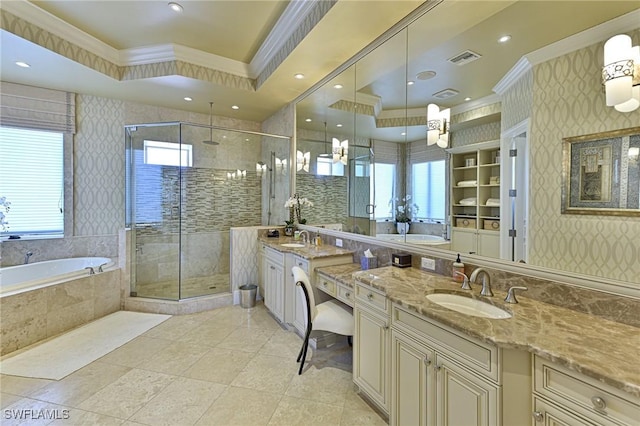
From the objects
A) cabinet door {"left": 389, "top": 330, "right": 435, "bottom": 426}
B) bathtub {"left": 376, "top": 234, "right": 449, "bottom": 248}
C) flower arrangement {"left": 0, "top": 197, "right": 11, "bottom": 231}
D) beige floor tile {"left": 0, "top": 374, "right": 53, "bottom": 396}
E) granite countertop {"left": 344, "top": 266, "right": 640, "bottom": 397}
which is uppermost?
flower arrangement {"left": 0, "top": 197, "right": 11, "bottom": 231}

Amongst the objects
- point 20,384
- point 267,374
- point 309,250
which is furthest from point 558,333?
point 20,384

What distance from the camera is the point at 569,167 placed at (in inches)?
53.7

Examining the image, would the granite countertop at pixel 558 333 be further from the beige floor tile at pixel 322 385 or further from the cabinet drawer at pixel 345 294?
the beige floor tile at pixel 322 385

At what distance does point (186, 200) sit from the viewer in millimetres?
4465

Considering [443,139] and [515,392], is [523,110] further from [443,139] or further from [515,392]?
[515,392]

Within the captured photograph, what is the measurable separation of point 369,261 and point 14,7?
380cm

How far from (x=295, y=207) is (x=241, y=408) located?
2.61 metres

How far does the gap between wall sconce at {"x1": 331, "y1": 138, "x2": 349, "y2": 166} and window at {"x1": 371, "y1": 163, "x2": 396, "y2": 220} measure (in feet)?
1.85

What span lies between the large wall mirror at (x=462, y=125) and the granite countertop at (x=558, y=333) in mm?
250

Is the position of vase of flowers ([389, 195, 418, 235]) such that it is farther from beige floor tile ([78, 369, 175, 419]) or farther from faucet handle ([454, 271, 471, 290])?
beige floor tile ([78, 369, 175, 419])

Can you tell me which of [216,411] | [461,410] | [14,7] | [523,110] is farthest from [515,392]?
[14,7]

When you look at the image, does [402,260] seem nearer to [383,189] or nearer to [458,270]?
[458,270]

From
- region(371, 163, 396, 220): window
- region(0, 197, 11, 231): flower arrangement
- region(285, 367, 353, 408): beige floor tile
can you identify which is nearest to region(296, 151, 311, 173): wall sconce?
region(371, 163, 396, 220): window

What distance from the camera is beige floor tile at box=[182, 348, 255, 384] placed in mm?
2252
